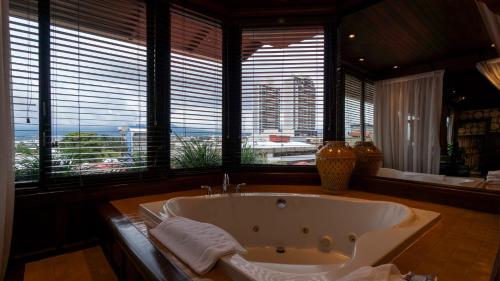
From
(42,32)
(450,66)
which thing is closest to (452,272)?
(450,66)

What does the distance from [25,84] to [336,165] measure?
2171 millimetres

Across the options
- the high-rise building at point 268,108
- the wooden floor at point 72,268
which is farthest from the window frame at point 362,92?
the wooden floor at point 72,268

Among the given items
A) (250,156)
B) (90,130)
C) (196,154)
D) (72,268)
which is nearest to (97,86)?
(90,130)

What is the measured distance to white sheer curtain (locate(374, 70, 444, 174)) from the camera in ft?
6.01

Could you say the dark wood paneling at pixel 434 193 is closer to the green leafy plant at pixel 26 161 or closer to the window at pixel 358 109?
the window at pixel 358 109

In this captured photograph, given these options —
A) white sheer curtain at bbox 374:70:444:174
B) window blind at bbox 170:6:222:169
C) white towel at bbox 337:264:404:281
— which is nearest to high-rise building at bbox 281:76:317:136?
white sheer curtain at bbox 374:70:444:174

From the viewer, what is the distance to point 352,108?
233 cm

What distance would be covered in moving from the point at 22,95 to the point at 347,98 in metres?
2.39

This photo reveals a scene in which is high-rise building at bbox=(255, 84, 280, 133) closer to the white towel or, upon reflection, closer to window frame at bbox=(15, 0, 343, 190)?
window frame at bbox=(15, 0, 343, 190)

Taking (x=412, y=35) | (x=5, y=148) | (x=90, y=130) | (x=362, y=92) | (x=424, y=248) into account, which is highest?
(x=412, y=35)

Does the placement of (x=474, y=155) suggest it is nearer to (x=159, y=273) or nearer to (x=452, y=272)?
(x=452, y=272)

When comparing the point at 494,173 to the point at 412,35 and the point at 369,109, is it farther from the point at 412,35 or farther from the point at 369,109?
the point at 412,35

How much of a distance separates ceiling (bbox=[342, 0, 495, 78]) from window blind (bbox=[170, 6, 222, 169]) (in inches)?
48.9

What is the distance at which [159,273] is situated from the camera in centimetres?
90
